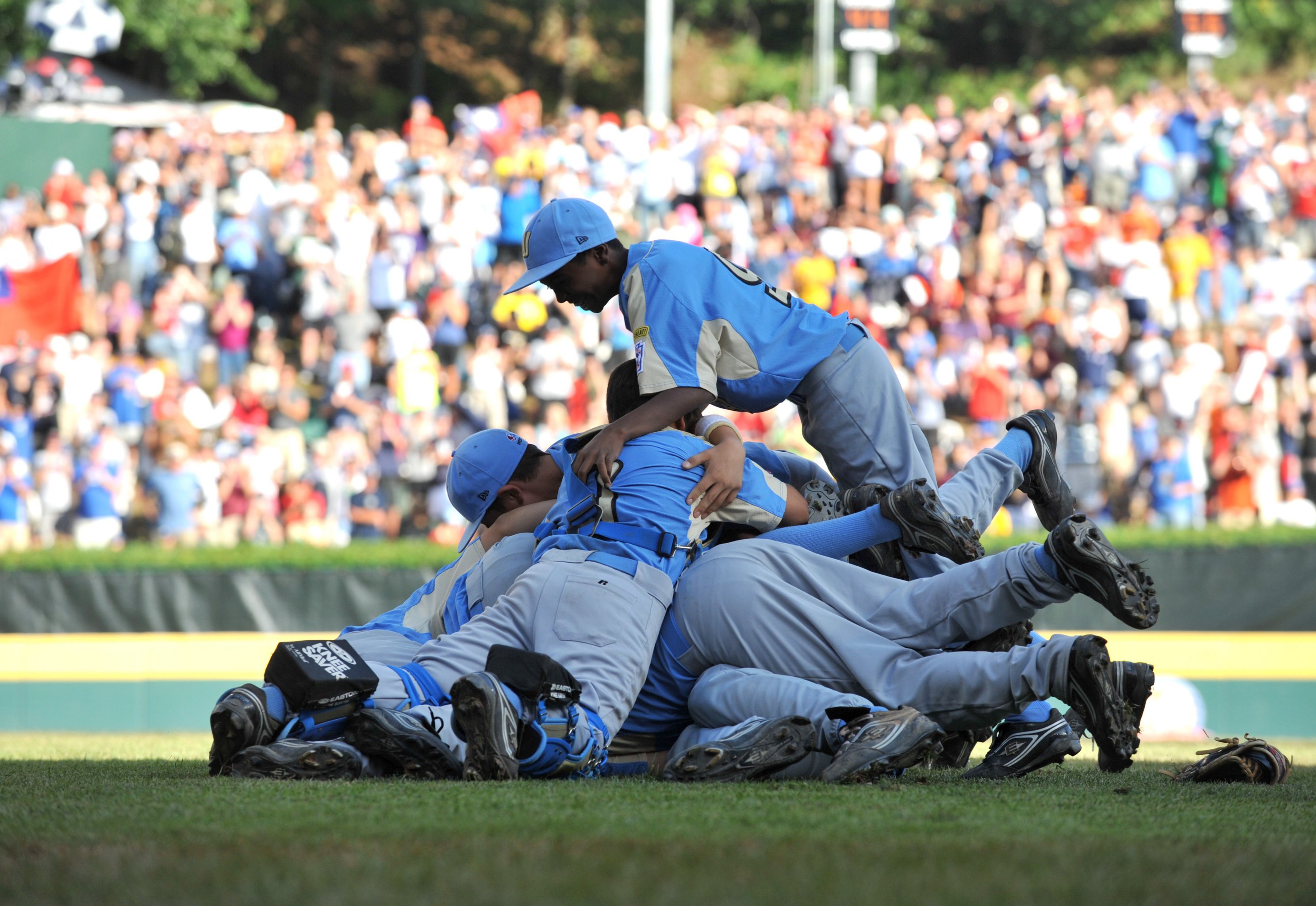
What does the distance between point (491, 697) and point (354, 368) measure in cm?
1064

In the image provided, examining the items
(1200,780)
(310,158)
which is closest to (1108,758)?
(1200,780)

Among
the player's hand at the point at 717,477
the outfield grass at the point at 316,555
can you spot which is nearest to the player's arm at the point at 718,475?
the player's hand at the point at 717,477

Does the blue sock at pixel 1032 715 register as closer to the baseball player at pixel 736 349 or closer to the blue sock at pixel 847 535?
the baseball player at pixel 736 349

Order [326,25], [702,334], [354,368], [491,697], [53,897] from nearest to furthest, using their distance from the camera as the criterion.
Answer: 1. [53,897]
2. [491,697]
3. [702,334]
4. [354,368]
5. [326,25]

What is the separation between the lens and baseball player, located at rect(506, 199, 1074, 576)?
4.69 m

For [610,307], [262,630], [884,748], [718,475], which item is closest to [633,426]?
[718,475]

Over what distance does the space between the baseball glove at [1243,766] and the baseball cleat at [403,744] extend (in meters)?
2.06

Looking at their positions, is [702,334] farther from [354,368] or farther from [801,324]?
[354,368]

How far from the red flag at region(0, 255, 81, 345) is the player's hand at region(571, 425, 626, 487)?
11.7 m

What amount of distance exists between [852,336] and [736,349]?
1.68 ft

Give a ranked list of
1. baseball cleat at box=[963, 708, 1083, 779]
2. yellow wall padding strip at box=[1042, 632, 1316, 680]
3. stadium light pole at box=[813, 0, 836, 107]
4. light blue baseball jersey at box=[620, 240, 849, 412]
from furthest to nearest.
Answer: stadium light pole at box=[813, 0, 836, 107] → yellow wall padding strip at box=[1042, 632, 1316, 680] → light blue baseball jersey at box=[620, 240, 849, 412] → baseball cleat at box=[963, 708, 1083, 779]

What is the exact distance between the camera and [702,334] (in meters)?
4.73

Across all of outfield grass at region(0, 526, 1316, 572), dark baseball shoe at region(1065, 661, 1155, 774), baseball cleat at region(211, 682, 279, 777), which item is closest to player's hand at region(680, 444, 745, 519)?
dark baseball shoe at region(1065, 661, 1155, 774)

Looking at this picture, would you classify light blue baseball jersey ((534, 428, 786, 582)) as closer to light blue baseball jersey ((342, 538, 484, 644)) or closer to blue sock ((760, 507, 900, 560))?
blue sock ((760, 507, 900, 560))
